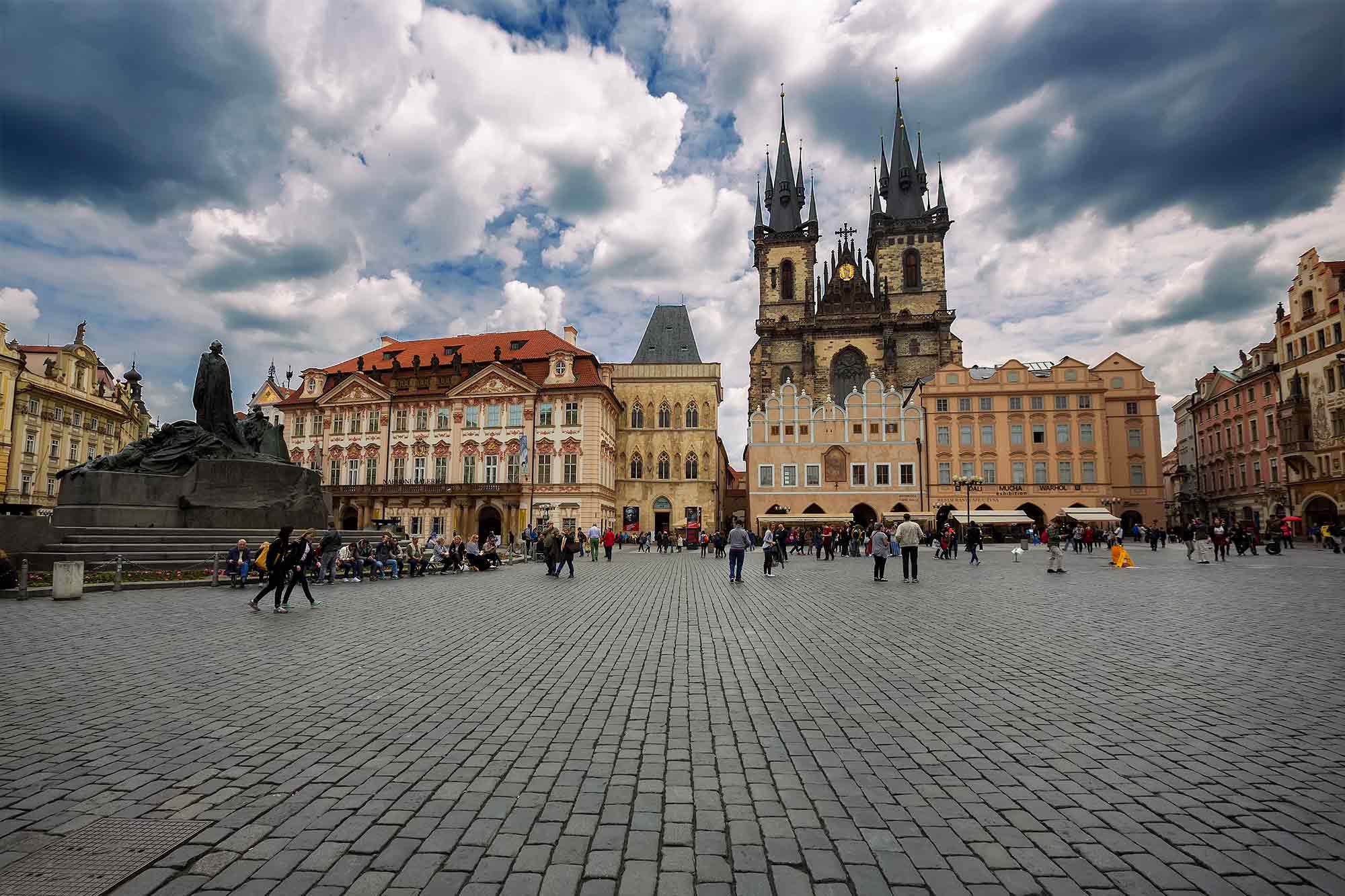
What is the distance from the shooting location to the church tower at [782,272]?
70.5m

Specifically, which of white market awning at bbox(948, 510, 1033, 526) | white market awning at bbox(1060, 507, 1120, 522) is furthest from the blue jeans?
white market awning at bbox(1060, 507, 1120, 522)

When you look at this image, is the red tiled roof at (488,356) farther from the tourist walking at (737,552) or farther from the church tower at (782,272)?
the tourist walking at (737,552)

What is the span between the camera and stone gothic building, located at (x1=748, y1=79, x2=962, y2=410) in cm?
6812

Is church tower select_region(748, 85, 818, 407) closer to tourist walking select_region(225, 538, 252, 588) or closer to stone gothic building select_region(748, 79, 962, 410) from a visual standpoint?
stone gothic building select_region(748, 79, 962, 410)

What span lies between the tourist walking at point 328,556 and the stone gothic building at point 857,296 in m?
52.7

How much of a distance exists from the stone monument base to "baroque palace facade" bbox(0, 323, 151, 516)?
30.1m

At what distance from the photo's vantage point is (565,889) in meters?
2.75

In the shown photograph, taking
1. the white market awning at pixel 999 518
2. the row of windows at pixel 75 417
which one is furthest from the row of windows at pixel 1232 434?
the row of windows at pixel 75 417

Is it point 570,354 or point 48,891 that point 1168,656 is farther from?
point 570,354

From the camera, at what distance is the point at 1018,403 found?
55656 mm

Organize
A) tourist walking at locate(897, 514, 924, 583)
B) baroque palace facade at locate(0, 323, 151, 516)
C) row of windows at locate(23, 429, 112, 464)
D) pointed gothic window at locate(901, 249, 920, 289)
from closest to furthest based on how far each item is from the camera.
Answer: tourist walking at locate(897, 514, 924, 583) < baroque palace facade at locate(0, 323, 151, 516) < row of windows at locate(23, 429, 112, 464) < pointed gothic window at locate(901, 249, 920, 289)

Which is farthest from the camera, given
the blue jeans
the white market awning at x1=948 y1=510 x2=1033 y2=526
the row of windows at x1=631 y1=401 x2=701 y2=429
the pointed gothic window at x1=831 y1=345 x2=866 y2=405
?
the pointed gothic window at x1=831 y1=345 x2=866 y2=405

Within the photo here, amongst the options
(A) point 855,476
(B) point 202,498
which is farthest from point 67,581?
(A) point 855,476

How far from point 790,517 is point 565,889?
158ft
